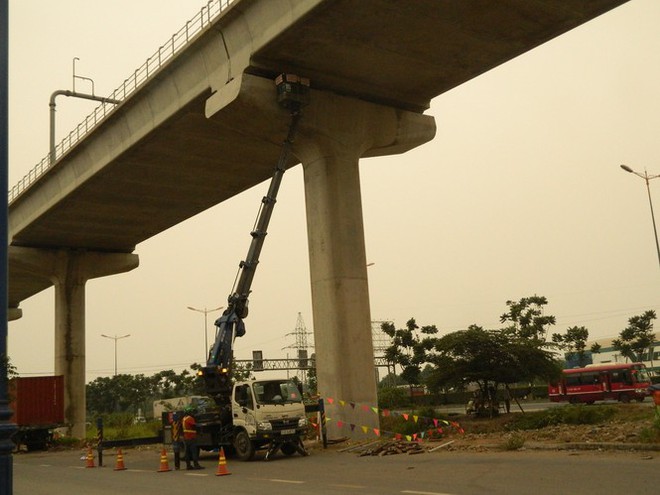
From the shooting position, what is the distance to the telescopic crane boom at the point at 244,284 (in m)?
21.4

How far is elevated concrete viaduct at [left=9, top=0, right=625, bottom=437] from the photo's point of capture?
21.1m

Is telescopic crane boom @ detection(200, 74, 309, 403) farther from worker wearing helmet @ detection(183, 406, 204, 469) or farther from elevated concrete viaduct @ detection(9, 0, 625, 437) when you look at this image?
worker wearing helmet @ detection(183, 406, 204, 469)

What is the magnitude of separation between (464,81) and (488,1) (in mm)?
5413

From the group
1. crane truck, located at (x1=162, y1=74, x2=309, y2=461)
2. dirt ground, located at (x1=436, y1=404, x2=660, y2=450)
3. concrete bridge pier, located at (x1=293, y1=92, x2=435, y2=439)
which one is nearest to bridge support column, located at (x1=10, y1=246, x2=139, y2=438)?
crane truck, located at (x1=162, y1=74, x2=309, y2=461)

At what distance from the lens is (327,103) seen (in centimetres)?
2508

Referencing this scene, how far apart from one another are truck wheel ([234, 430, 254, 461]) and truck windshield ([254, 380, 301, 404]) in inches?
43.0

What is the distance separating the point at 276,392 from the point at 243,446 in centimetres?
170

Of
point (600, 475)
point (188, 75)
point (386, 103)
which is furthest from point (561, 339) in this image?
point (600, 475)

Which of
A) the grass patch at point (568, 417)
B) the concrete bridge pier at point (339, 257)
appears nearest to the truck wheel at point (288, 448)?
the concrete bridge pier at point (339, 257)

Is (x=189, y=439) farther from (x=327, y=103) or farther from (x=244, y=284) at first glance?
(x=327, y=103)

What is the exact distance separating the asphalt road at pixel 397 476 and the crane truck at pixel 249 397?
673mm

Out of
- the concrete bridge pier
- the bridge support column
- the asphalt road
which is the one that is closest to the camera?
the asphalt road

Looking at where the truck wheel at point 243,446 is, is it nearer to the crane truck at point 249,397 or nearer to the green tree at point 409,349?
the crane truck at point 249,397

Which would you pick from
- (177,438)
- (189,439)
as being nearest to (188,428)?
(189,439)
